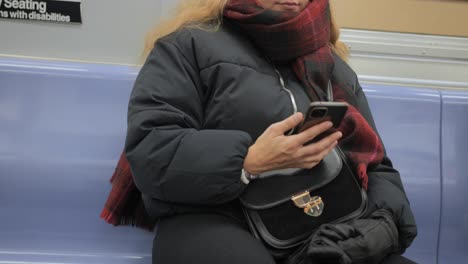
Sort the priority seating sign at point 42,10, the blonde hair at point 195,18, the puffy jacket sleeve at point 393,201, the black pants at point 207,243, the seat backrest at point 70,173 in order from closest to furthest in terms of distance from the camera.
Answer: the black pants at point 207,243
the puffy jacket sleeve at point 393,201
the blonde hair at point 195,18
the seat backrest at point 70,173
the priority seating sign at point 42,10

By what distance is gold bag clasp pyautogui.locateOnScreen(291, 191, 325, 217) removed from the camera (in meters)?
1.26

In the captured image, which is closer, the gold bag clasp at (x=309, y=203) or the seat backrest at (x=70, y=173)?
the gold bag clasp at (x=309, y=203)

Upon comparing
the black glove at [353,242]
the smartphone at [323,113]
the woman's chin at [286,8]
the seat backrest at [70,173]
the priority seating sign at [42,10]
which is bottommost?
the seat backrest at [70,173]

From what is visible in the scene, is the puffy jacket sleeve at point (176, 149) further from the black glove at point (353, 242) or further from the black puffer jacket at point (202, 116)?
the black glove at point (353, 242)

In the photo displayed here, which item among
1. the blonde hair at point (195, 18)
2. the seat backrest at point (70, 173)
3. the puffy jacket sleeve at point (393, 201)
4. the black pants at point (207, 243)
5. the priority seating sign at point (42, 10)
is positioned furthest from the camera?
the priority seating sign at point (42, 10)

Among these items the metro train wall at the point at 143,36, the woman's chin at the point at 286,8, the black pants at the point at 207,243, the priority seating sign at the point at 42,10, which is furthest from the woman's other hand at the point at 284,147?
the priority seating sign at the point at 42,10

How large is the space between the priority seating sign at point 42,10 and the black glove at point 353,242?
1314mm

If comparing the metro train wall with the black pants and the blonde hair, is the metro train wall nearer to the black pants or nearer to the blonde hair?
the blonde hair

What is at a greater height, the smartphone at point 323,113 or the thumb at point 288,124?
the smartphone at point 323,113

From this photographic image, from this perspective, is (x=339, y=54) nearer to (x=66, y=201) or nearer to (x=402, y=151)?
(x=402, y=151)

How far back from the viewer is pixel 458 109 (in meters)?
1.98

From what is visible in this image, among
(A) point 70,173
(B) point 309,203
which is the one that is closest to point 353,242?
(B) point 309,203

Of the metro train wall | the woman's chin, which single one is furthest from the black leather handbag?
the metro train wall

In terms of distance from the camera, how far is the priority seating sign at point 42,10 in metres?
1.88
